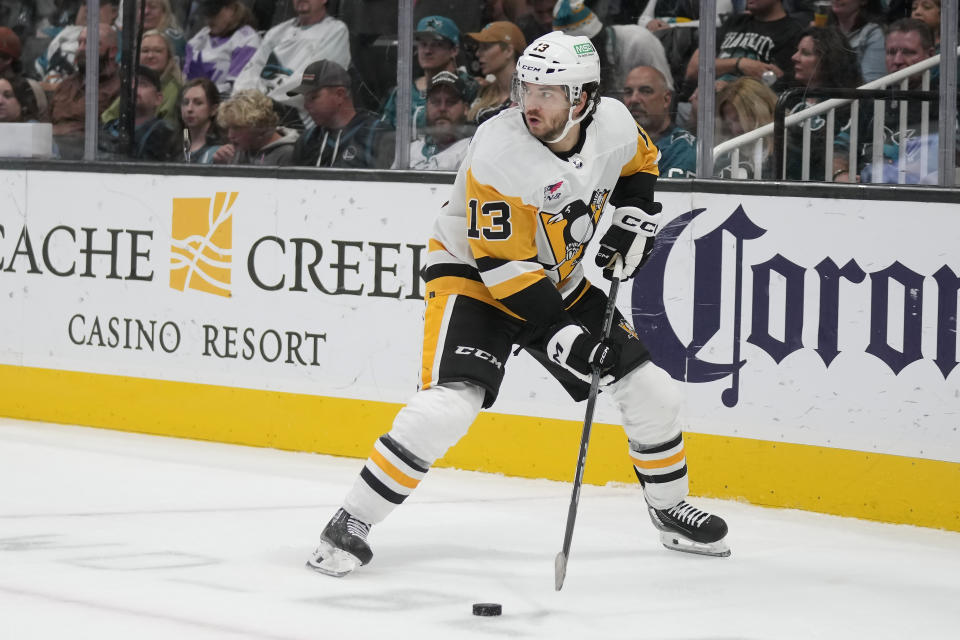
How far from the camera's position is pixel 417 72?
561 cm

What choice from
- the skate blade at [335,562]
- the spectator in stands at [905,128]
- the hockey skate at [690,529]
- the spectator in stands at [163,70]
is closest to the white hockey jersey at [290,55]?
the spectator in stands at [163,70]

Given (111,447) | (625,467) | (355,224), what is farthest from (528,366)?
(111,447)

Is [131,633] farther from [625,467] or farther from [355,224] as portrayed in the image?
[355,224]

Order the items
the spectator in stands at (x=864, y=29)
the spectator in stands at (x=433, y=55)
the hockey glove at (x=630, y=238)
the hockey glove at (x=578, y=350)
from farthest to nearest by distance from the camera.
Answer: the spectator in stands at (x=433, y=55) → the spectator in stands at (x=864, y=29) → the hockey glove at (x=630, y=238) → the hockey glove at (x=578, y=350)

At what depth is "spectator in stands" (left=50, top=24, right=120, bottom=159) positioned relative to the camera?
634cm

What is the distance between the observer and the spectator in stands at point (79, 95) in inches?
250

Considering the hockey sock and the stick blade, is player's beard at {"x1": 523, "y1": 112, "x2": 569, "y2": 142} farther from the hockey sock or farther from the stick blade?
the stick blade

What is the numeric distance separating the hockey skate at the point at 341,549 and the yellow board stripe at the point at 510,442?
145 cm

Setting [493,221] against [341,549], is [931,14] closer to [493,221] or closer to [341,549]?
[493,221]

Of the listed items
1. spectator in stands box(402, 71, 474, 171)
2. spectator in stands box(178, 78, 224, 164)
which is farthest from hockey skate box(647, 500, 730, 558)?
spectator in stands box(178, 78, 224, 164)

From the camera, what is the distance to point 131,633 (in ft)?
10.3

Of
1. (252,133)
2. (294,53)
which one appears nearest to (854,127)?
(294,53)

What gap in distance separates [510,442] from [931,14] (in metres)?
1.89

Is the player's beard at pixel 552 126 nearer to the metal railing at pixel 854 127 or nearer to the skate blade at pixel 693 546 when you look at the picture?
the skate blade at pixel 693 546
